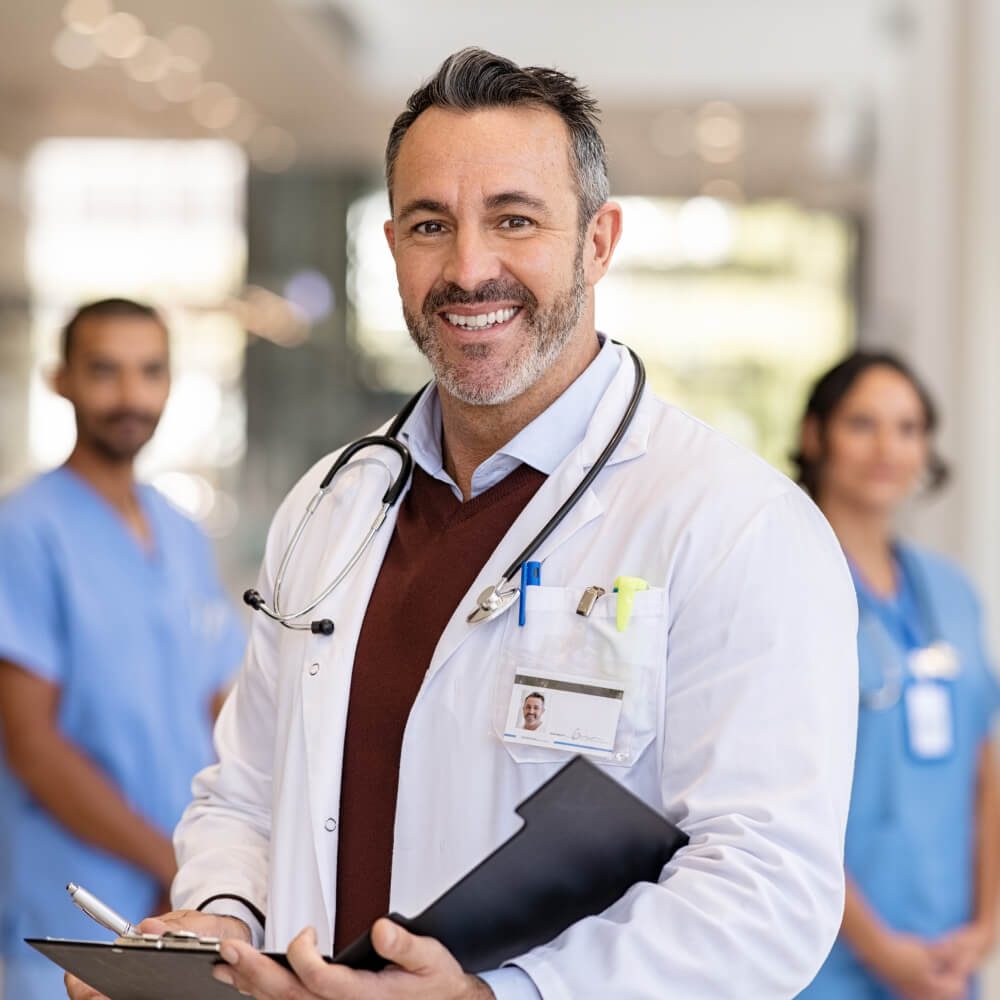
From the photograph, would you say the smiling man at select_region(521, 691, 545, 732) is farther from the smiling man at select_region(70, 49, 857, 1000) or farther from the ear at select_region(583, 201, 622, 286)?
the ear at select_region(583, 201, 622, 286)

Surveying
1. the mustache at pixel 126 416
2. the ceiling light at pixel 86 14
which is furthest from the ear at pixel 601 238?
the ceiling light at pixel 86 14

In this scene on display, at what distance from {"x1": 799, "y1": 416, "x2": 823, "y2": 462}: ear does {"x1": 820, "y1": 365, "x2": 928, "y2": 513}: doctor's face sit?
2 centimetres

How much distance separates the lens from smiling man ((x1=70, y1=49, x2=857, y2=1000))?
1.06 m

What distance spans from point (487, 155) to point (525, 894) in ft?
2.05

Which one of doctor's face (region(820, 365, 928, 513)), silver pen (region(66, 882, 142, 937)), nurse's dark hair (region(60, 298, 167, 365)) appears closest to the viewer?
silver pen (region(66, 882, 142, 937))

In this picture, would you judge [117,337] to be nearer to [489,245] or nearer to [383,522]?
[383,522]

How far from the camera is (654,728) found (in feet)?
3.77

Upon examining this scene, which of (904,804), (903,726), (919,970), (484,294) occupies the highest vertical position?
(484,294)

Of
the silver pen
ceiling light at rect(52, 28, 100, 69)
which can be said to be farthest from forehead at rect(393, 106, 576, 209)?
ceiling light at rect(52, 28, 100, 69)

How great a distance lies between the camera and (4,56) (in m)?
6.39

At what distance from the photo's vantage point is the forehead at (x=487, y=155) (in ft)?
4.09

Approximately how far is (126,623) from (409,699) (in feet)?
4.46

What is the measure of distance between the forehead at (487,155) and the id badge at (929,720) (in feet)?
4.41

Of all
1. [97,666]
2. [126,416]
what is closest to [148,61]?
[126,416]
